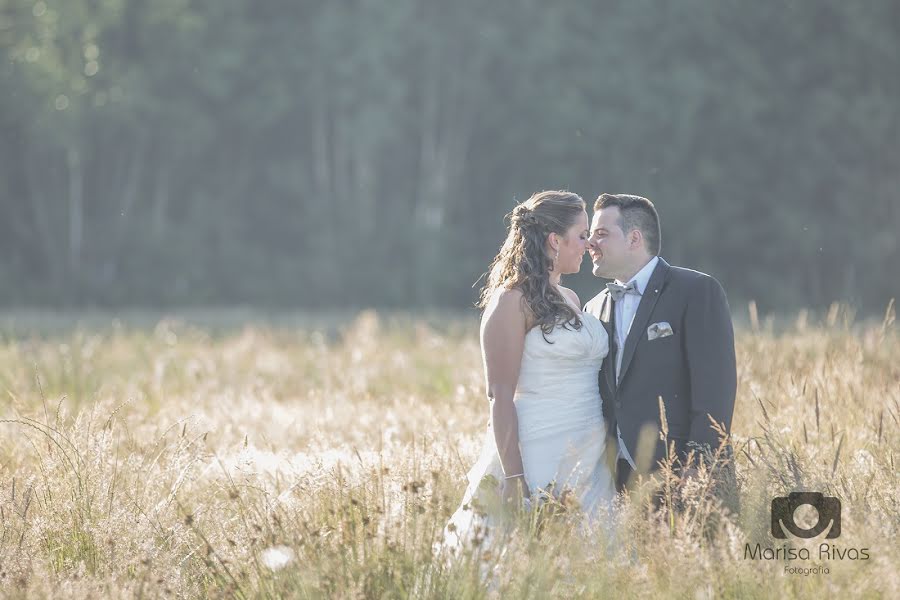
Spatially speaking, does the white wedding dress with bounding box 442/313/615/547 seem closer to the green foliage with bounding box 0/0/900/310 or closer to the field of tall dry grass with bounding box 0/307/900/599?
the field of tall dry grass with bounding box 0/307/900/599

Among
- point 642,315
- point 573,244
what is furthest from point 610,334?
point 573,244

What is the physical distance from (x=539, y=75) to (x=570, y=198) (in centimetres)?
3103

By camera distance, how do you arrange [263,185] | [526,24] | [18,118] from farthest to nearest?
1. [263,185]
2. [526,24]
3. [18,118]

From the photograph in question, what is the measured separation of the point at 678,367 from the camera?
17.4 feet

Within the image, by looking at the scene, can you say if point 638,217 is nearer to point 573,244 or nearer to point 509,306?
point 573,244

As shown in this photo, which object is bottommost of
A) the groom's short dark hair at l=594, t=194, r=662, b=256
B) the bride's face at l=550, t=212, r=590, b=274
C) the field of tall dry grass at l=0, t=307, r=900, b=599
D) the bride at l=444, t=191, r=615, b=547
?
the field of tall dry grass at l=0, t=307, r=900, b=599

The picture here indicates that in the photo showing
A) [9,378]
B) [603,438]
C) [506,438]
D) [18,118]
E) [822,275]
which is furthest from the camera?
[822,275]

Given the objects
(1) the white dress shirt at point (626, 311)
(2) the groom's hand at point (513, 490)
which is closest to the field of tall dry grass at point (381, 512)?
(2) the groom's hand at point (513, 490)

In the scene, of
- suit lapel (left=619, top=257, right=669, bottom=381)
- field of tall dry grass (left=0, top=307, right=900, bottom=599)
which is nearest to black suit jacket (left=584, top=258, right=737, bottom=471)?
suit lapel (left=619, top=257, right=669, bottom=381)

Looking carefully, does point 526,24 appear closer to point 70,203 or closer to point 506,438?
point 70,203

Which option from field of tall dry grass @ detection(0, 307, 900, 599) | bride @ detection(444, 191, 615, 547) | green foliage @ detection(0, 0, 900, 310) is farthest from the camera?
green foliage @ detection(0, 0, 900, 310)

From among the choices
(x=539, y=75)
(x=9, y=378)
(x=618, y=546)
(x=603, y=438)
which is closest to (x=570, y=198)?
(x=603, y=438)

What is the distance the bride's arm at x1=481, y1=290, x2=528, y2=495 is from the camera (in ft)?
17.0

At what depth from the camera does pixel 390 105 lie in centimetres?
3447
